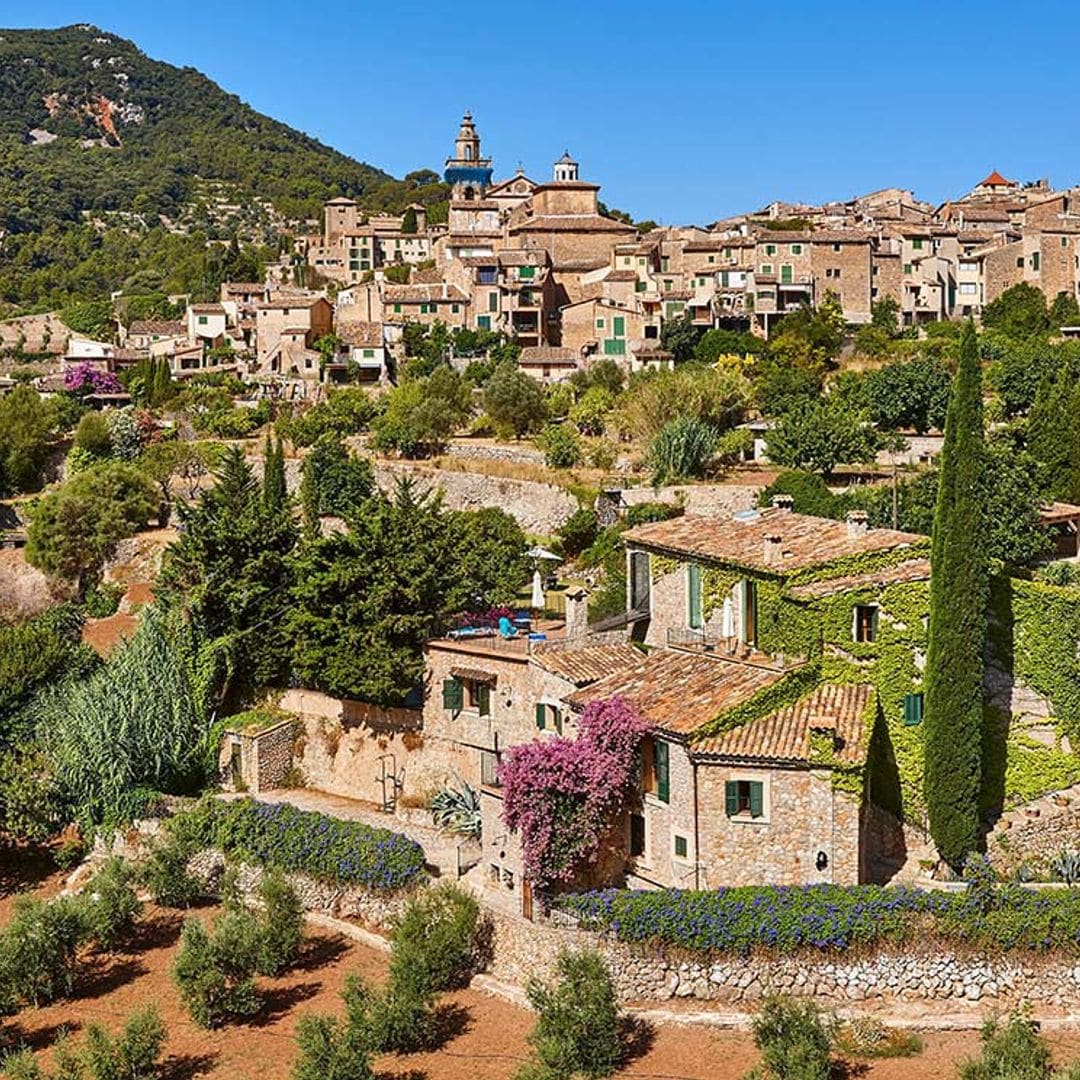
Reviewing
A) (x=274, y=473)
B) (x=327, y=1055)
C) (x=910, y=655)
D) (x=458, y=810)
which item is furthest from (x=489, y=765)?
(x=274, y=473)

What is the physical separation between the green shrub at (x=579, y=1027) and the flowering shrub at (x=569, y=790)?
7.03 ft

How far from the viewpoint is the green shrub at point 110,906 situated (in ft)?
78.4

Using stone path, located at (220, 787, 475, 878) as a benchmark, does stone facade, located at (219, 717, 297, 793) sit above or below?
above

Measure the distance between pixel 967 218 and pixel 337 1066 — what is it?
239 ft

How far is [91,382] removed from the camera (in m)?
67.6

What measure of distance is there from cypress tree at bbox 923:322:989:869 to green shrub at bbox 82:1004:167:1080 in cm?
1255

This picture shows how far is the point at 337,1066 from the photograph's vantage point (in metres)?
18.2

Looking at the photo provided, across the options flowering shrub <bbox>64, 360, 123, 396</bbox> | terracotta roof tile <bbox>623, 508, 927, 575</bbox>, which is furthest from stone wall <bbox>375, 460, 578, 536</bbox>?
flowering shrub <bbox>64, 360, 123, 396</bbox>

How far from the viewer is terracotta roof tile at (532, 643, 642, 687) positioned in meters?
25.2

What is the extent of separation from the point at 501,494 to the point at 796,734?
2666cm

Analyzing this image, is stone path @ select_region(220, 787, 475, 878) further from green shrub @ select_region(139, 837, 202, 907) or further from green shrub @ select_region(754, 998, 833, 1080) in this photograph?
green shrub @ select_region(754, 998, 833, 1080)

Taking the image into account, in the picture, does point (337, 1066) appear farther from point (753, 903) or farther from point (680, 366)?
point (680, 366)

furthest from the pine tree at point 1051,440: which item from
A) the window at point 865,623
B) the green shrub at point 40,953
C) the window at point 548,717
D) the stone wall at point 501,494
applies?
the green shrub at point 40,953

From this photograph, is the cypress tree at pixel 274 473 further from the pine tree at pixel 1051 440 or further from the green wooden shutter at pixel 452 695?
the pine tree at pixel 1051 440
